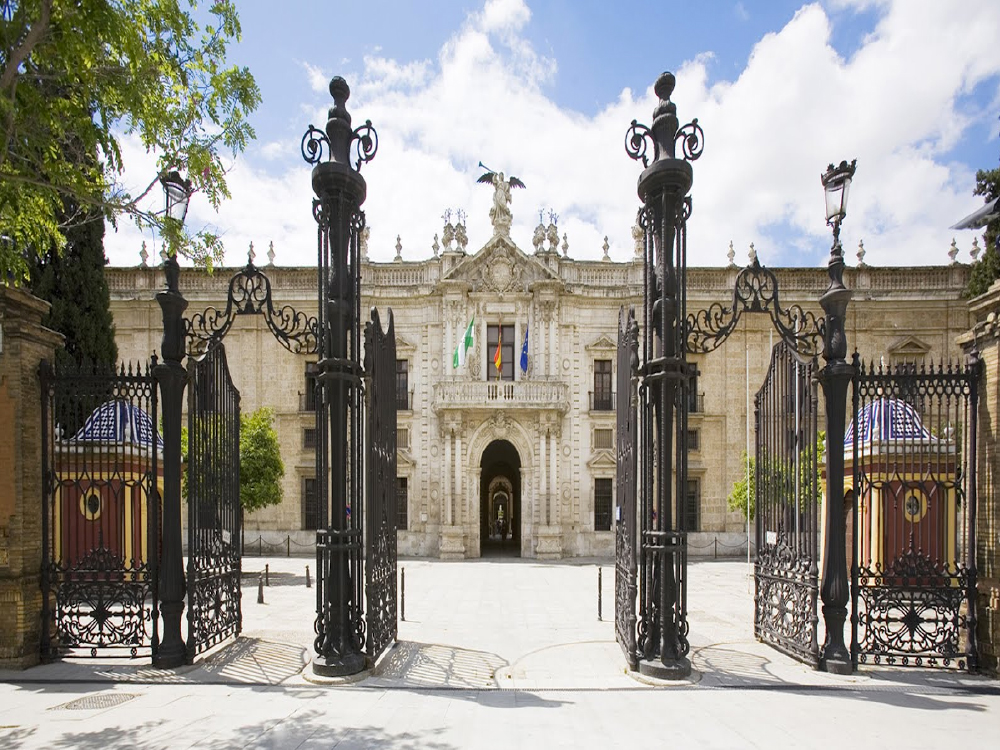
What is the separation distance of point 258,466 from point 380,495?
1189 cm

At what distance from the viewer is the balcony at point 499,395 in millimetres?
26219

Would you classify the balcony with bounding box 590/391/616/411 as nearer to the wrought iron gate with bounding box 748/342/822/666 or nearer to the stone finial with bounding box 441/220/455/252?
the stone finial with bounding box 441/220/455/252

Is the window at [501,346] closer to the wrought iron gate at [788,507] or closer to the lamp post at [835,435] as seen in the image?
the wrought iron gate at [788,507]

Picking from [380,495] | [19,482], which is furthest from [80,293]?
[380,495]

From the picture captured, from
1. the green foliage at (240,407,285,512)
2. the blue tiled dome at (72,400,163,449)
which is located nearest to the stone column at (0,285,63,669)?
the blue tiled dome at (72,400,163,449)

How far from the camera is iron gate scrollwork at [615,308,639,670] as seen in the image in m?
8.05

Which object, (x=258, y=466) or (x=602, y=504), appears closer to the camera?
(x=258, y=466)

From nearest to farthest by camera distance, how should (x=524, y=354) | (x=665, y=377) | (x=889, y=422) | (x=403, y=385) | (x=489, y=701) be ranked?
(x=489, y=701) < (x=665, y=377) < (x=889, y=422) < (x=524, y=354) < (x=403, y=385)

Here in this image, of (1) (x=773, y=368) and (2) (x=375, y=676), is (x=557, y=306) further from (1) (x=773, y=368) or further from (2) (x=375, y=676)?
(2) (x=375, y=676)

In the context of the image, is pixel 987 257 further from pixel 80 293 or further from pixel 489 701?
pixel 80 293

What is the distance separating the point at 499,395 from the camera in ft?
86.4

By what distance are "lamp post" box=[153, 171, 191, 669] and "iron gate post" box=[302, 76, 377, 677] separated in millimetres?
1724

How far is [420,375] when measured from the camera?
2738cm

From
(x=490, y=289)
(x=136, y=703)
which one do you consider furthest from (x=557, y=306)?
(x=136, y=703)
